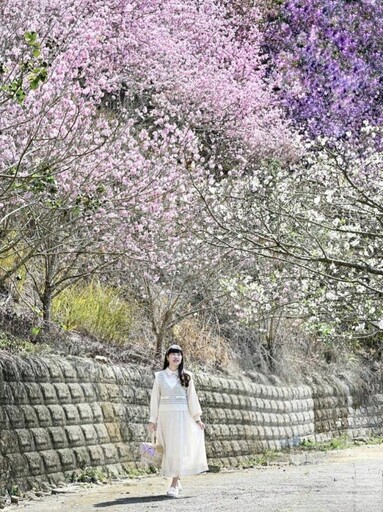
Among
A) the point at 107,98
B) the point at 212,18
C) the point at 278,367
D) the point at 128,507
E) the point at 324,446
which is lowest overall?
the point at 128,507

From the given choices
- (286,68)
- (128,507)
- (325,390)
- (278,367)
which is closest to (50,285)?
(128,507)

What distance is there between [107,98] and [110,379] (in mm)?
9017

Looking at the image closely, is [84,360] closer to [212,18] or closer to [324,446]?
[324,446]

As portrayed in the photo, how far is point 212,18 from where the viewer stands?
26188 mm

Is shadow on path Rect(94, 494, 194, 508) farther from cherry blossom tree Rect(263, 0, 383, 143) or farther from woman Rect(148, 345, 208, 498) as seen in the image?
cherry blossom tree Rect(263, 0, 383, 143)

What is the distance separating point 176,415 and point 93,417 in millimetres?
2279

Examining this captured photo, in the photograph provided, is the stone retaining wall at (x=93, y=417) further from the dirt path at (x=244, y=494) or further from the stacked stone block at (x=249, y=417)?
the dirt path at (x=244, y=494)

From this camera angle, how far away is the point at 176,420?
484 inches

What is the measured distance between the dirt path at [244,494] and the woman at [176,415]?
41 cm

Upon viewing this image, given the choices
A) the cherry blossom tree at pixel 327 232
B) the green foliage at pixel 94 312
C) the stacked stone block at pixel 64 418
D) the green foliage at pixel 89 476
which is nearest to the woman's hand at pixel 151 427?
the stacked stone block at pixel 64 418

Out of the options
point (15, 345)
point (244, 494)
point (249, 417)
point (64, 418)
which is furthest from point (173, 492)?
point (249, 417)

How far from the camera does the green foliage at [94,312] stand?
17797mm

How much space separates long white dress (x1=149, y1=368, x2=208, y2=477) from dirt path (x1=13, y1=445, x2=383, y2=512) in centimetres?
38

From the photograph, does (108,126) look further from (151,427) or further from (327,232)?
(151,427)
